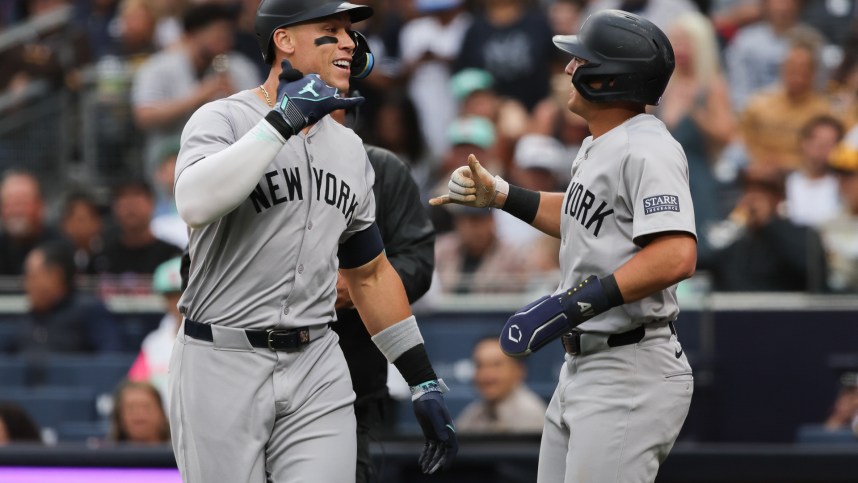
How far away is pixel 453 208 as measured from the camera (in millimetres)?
8727

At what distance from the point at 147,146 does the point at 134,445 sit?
14.2 feet

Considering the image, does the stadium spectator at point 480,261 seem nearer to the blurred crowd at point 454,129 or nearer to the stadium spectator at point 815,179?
the blurred crowd at point 454,129

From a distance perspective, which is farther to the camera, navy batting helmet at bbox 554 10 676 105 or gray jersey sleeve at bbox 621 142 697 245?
navy batting helmet at bbox 554 10 676 105

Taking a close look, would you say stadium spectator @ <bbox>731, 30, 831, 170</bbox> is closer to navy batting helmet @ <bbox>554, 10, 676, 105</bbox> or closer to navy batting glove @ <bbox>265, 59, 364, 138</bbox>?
navy batting helmet @ <bbox>554, 10, 676, 105</bbox>

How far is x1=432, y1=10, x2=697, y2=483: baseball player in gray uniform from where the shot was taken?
13.1 feet

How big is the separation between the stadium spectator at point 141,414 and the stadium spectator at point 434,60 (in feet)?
11.3

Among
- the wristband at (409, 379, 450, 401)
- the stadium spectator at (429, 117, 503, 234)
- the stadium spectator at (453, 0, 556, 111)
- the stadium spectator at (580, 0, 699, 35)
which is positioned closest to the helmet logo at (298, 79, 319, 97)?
the wristband at (409, 379, 450, 401)

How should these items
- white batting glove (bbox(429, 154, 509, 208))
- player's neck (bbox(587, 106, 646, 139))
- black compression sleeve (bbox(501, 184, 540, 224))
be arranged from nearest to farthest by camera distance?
1. player's neck (bbox(587, 106, 646, 139))
2. white batting glove (bbox(429, 154, 509, 208))
3. black compression sleeve (bbox(501, 184, 540, 224))

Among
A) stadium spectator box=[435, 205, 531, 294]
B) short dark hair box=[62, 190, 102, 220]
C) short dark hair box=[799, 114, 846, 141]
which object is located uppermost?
short dark hair box=[799, 114, 846, 141]

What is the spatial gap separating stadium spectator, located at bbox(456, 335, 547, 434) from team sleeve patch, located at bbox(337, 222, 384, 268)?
2.80 metres

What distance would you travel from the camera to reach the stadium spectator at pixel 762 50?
966 centimetres

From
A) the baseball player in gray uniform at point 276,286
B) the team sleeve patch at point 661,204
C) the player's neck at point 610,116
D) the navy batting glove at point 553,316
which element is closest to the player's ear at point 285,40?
the baseball player in gray uniform at point 276,286

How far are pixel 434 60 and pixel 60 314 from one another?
3.34 m

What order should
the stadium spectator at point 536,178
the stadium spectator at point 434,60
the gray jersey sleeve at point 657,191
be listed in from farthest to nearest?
1. the stadium spectator at point 434,60
2. the stadium spectator at point 536,178
3. the gray jersey sleeve at point 657,191
